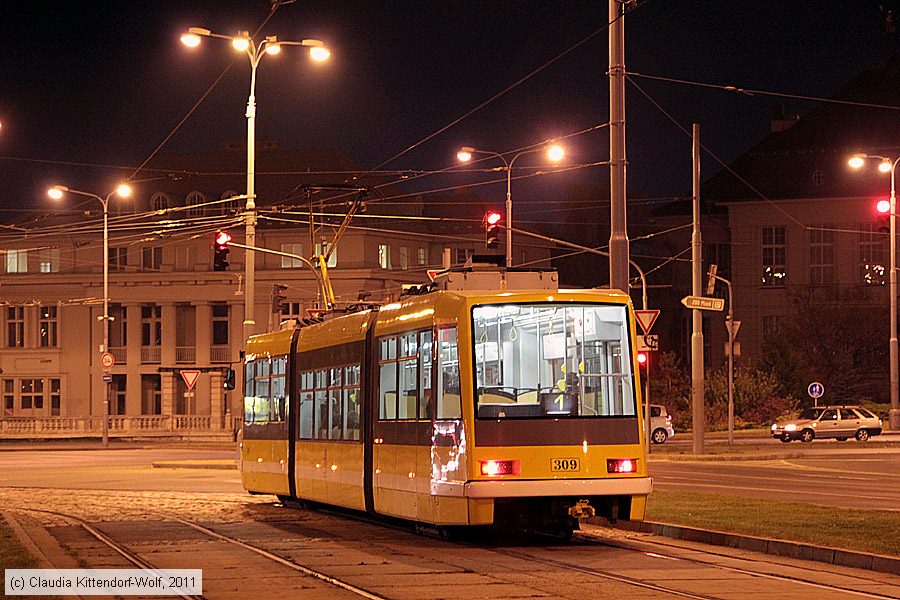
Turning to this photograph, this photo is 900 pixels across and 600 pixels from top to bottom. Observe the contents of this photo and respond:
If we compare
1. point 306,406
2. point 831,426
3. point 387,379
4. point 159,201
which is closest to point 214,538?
point 387,379

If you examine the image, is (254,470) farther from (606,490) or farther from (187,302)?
(187,302)

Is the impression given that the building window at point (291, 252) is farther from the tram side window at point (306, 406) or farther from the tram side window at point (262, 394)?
the tram side window at point (306, 406)

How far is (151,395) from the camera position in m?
86.9

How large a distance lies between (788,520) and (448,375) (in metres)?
4.62

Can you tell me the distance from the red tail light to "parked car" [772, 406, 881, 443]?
40.1 metres

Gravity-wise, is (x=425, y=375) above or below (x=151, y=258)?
below

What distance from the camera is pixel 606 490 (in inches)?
680

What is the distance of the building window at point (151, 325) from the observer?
8744 centimetres

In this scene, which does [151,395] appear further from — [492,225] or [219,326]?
[492,225]

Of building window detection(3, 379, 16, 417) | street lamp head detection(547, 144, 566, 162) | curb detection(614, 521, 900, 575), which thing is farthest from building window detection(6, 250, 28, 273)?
curb detection(614, 521, 900, 575)

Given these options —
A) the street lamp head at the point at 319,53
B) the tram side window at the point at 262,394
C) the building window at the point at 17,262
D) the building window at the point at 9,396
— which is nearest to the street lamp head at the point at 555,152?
the street lamp head at the point at 319,53

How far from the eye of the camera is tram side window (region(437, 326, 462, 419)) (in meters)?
17.5

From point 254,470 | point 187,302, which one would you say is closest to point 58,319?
point 187,302

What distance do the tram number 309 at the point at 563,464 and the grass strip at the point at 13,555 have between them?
552 centimetres
